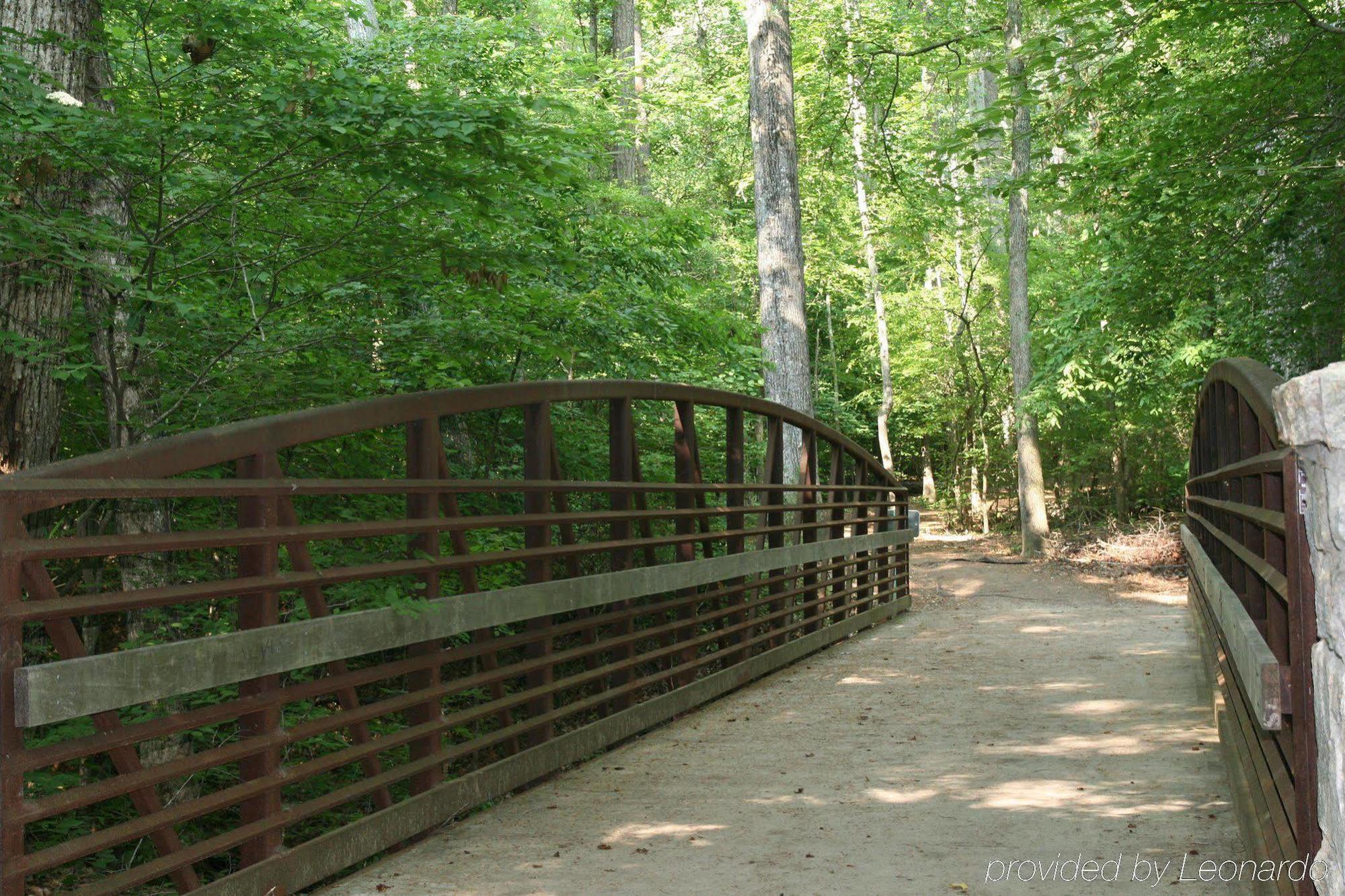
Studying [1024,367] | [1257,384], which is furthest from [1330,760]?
[1024,367]

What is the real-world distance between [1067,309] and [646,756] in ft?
40.5

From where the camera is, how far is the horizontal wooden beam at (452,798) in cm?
355

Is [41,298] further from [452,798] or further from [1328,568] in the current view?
[1328,568]

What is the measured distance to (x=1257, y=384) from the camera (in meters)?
3.65

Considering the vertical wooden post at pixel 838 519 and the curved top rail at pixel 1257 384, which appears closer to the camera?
the curved top rail at pixel 1257 384

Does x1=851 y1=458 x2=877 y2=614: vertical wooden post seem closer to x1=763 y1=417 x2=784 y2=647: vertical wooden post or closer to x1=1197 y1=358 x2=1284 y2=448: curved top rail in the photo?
x1=763 y1=417 x2=784 y2=647: vertical wooden post

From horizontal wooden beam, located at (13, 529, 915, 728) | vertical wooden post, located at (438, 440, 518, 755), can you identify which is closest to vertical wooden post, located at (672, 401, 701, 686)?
horizontal wooden beam, located at (13, 529, 915, 728)

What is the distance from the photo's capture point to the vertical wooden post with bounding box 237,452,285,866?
3.54 m

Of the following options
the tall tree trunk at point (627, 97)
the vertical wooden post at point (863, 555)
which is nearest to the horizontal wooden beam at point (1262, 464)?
the vertical wooden post at point (863, 555)

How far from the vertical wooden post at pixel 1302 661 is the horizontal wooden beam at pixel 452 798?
2.72 m

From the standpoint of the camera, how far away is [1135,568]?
1681 cm

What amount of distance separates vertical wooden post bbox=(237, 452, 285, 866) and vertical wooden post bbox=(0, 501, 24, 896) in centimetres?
84

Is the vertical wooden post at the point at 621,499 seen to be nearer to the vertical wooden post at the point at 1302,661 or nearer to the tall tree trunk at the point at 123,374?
the tall tree trunk at the point at 123,374

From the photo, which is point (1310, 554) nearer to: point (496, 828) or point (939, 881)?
point (939, 881)
